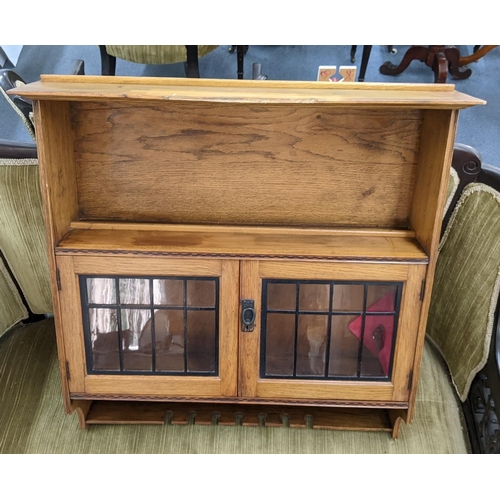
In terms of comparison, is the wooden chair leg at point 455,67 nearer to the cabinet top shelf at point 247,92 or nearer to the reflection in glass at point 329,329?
the cabinet top shelf at point 247,92

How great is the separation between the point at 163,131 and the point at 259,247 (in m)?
0.31

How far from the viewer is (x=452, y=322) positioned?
52.2 inches

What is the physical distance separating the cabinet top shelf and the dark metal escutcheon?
390 millimetres

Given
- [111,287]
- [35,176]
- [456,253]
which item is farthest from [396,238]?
[35,176]

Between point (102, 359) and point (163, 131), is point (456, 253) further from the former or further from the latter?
point (102, 359)

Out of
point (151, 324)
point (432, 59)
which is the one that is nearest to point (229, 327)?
point (151, 324)

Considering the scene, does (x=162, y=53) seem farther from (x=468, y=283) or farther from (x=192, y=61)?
(x=468, y=283)

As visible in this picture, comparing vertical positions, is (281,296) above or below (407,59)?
below

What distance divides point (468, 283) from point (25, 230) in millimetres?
1064

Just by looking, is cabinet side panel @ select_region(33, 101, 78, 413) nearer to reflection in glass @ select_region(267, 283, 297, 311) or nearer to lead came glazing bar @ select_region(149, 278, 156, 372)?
lead came glazing bar @ select_region(149, 278, 156, 372)

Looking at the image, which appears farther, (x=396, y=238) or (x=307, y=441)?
(x=307, y=441)

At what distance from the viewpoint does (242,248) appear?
3.47ft

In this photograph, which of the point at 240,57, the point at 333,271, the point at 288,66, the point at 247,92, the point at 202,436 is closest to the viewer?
the point at 247,92

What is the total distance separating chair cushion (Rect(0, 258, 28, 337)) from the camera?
1.39 metres
